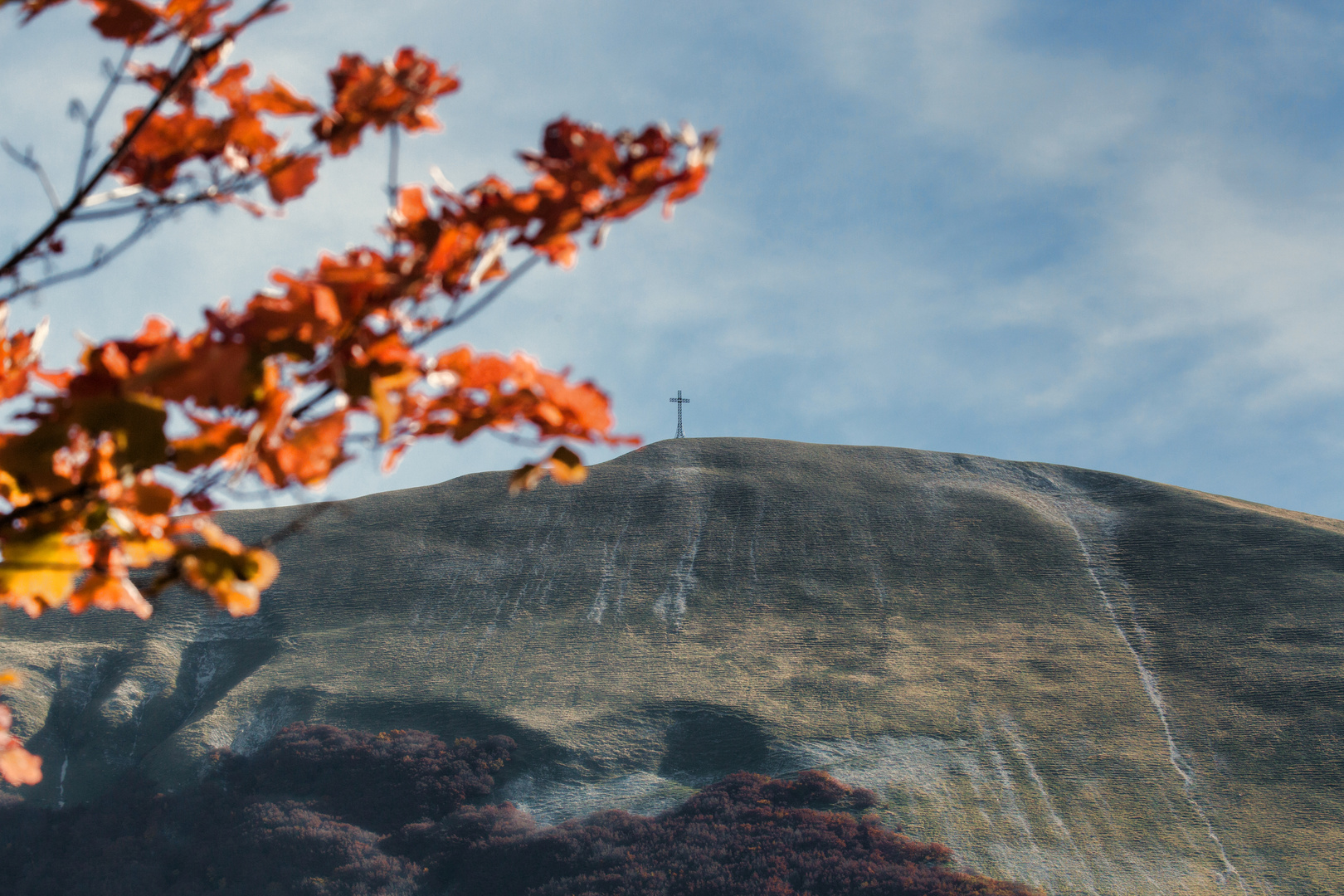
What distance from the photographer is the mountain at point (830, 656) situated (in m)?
13.0

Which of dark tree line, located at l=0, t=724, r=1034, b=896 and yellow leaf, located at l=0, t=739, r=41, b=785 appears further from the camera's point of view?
dark tree line, located at l=0, t=724, r=1034, b=896

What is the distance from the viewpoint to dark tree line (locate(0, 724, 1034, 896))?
36.2 ft

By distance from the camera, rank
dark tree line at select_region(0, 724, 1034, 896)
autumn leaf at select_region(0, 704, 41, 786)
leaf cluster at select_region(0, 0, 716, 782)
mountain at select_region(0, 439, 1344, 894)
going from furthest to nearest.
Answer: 1. mountain at select_region(0, 439, 1344, 894)
2. dark tree line at select_region(0, 724, 1034, 896)
3. autumn leaf at select_region(0, 704, 41, 786)
4. leaf cluster at select_region(0, 0, 716, 782)

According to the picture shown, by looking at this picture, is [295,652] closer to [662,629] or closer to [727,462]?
[662,629]

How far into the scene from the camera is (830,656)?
17.4 meters

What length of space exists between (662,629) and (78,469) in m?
17.8

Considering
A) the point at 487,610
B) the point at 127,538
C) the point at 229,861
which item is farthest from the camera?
the point at 487,610

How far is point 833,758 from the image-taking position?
46.6 feet

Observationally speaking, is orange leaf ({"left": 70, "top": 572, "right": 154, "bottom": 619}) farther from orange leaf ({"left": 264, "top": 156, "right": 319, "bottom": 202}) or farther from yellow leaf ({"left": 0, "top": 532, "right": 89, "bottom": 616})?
orange leaf ({"left": 264, "top": 156, "right": 319, "bottom": 202})

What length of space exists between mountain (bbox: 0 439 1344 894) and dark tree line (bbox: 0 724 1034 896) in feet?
2.65

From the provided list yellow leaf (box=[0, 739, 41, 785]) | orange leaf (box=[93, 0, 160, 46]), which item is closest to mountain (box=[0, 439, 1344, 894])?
yellow leaf (box=[0, 739, 41, 785])

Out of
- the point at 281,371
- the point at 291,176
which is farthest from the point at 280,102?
the point at 281,371

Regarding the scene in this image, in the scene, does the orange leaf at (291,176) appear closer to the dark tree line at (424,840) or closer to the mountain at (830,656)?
the dark tree line at (424,840)

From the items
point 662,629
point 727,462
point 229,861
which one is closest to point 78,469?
point 229,861
